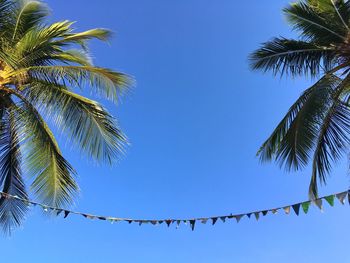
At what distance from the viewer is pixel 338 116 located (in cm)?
1152

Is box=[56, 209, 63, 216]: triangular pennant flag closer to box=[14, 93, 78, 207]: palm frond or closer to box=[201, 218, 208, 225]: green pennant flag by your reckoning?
box=[14, 93, 78, 207]: palm frond

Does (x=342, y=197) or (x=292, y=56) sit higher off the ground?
(x=292, y=56)

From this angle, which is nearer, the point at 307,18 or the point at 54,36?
the point at 54,36

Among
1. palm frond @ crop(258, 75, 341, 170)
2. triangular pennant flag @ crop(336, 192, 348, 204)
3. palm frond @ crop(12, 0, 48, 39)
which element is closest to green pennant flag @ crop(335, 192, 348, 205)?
triangular pennant flag @ crop(336, 192, 348, 204)

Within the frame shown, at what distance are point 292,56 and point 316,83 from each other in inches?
51.7

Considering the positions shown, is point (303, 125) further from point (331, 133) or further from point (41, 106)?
point (41, 106)

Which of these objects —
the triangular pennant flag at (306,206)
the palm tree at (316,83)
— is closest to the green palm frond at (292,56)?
the palm tree at (316,83)

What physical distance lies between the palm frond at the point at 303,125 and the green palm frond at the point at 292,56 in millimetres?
810

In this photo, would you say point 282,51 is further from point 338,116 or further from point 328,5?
point 338,116

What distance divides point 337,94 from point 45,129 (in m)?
7.11

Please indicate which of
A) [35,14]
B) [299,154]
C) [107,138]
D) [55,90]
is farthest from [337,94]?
[35,14]

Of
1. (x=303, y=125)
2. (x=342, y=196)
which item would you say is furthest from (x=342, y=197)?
(x=303, y=125)

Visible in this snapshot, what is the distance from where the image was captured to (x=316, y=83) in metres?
12.1

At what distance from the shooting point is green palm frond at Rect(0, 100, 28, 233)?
39.0ft
